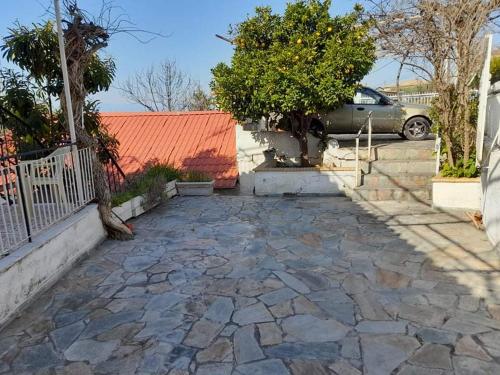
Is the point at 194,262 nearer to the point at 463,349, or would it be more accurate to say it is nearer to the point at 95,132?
the point at 463,349

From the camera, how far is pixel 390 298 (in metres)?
3.49

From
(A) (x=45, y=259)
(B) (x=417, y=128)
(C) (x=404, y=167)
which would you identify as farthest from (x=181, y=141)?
(A) (x=45, y=259)

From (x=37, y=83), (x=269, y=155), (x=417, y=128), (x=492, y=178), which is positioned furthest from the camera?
(x=417, y=128)

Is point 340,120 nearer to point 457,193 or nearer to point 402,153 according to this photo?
point 402,153

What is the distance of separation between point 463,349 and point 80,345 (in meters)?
2.87

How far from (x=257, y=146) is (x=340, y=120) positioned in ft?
7.79

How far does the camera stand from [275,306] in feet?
11.2

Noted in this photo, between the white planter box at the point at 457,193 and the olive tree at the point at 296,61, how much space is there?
236cm

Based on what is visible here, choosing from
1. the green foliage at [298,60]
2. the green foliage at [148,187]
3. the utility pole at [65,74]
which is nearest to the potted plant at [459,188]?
the green foliage at [298,60]

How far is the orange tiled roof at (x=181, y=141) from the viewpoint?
931 centimetres

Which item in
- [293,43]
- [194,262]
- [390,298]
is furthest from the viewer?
[293,43]

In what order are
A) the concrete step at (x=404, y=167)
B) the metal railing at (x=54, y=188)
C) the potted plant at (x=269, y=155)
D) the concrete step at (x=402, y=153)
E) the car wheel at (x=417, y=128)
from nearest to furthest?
the metal railing at (x=54, y=188) < the concrete step at (x=404, y=167) < the concrete step at (x=402, y=153) < the potted plant at (x=269, y=155) < the car wheel at (x=417, y=128)

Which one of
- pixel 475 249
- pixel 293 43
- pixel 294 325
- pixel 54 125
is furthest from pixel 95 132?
pixel 475 249

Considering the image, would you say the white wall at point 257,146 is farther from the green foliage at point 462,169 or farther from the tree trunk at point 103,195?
the tree trunk at point 103,195
